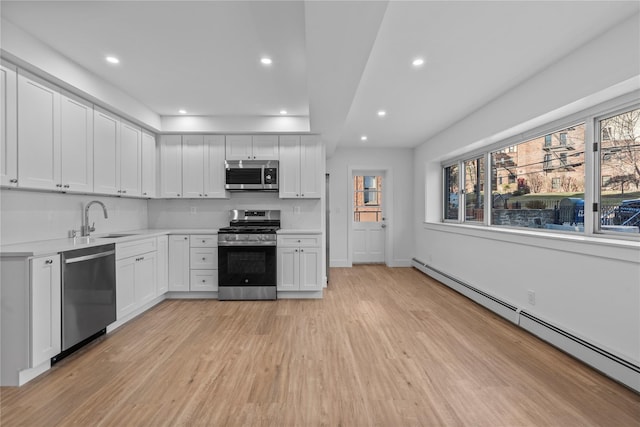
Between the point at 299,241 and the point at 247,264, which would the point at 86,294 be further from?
the point at 299,241

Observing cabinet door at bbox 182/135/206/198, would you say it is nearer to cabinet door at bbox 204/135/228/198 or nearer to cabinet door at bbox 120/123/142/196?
cabinet door at bbox 204/135/228/198

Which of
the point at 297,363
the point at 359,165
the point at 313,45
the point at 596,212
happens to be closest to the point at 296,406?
the point at 297,363

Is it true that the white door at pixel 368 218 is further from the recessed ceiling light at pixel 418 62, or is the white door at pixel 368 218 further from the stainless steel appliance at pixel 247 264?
the recessed ceiling light at pixel 418 62

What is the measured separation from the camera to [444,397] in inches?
72.5

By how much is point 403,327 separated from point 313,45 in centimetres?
269

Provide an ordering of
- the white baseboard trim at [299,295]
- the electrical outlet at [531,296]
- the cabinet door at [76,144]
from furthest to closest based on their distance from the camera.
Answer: the white baseboard trim at [299,295]
the electrical outlet at [531,296]
the cabinet door at [76,144]


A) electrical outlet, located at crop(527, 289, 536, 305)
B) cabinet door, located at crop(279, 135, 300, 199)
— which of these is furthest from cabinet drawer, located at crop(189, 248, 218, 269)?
electrical outlet, located at crop(527, 289, 536, 305)

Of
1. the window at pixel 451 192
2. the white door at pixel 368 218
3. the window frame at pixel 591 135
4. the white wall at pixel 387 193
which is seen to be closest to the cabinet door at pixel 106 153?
the white wall at pixel 387 193

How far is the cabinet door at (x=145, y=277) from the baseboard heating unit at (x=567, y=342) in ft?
13.4

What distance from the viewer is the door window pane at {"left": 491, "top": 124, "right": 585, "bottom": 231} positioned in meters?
2.72

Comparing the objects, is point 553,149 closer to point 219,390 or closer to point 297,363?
point 297,363

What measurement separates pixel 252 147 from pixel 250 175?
42 centimetres

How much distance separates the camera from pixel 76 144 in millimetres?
2795

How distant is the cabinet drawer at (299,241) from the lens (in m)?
3.93
